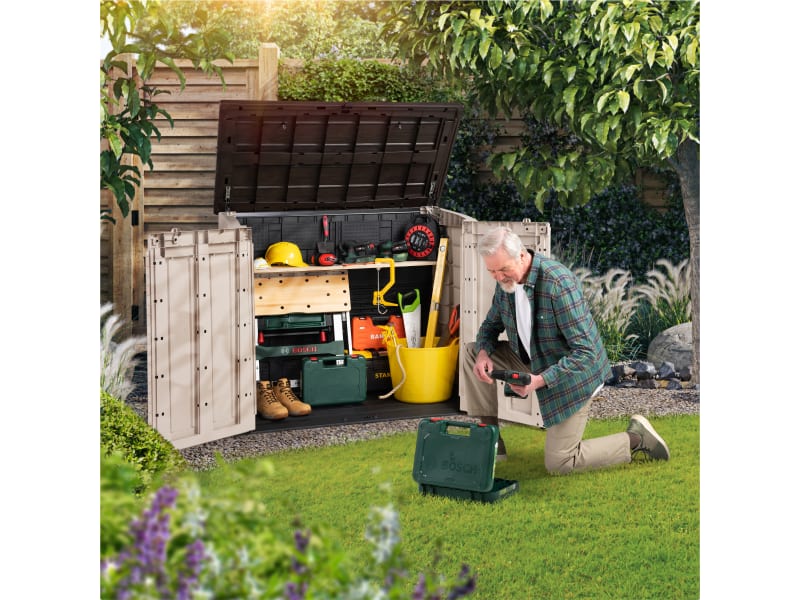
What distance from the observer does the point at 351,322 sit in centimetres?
570

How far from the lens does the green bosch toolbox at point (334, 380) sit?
17.3 feet

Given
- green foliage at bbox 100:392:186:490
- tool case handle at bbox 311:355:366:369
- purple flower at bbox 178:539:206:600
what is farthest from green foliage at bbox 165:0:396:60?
purple flower at bbox 178:539:206:600

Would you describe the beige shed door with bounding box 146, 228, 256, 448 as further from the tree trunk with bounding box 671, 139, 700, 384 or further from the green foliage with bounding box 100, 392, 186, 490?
the tree trunk with bounding box 671, 139, 700, 384

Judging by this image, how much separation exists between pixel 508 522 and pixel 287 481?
0.89 m

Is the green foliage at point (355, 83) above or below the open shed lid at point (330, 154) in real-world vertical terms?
above

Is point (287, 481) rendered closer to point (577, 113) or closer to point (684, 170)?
point (577, 113)

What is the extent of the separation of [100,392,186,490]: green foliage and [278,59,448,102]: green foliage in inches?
131

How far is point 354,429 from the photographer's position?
4617mm

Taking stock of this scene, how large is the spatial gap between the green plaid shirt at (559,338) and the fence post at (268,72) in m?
2.31

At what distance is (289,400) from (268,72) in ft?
6.42

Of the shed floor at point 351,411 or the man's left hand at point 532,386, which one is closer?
the man's left hand at point 532,386

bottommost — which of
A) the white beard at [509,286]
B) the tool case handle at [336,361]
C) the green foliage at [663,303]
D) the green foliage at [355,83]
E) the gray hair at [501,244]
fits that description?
the tool case handle at [336,361]

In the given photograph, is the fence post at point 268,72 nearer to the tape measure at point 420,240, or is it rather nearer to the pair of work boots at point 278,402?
the tape measure at point 420,240

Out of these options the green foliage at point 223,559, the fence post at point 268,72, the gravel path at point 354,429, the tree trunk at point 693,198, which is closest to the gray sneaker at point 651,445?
the gravel path at point 354,429
